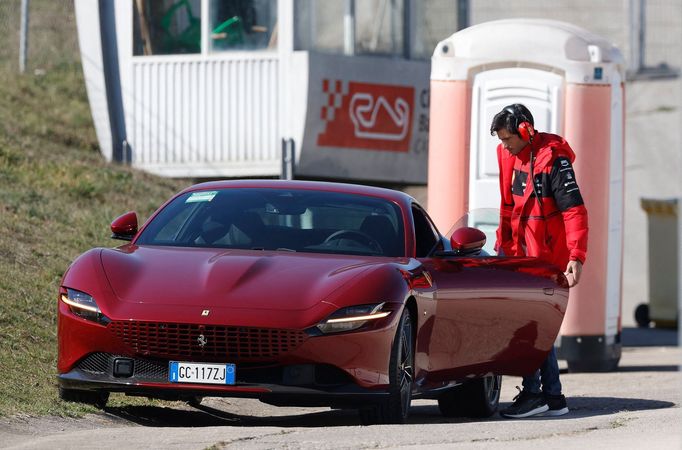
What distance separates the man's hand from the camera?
1018cm

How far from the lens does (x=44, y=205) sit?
17.6m

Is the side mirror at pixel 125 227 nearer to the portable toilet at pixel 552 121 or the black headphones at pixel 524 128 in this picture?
the black headphones at pixel 524 128

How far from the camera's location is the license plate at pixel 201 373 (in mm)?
8430

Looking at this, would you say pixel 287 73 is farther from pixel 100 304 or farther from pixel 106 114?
pixel 100 304

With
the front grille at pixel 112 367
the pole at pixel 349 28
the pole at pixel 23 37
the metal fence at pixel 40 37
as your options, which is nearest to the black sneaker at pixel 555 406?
the front grille at pixel 112 367

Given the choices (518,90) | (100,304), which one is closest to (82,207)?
(518,90)

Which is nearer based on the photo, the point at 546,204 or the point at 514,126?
the point at 514,126

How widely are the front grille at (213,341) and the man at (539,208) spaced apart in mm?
2436

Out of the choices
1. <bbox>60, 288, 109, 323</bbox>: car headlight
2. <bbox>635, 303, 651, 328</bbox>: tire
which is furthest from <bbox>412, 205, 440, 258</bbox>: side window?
<bbox>635, 303, 651, 328</bbox>: tire

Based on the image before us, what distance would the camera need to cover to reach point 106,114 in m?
21.2

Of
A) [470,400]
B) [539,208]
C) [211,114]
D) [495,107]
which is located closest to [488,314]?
[539,208]

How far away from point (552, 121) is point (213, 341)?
7.21 m

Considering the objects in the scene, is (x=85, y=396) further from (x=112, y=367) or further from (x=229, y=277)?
(x=229, y=277)

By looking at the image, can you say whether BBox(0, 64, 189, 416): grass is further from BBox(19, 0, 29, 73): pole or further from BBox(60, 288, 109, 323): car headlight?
BBox(60, 288, 109, 323): car headlight
